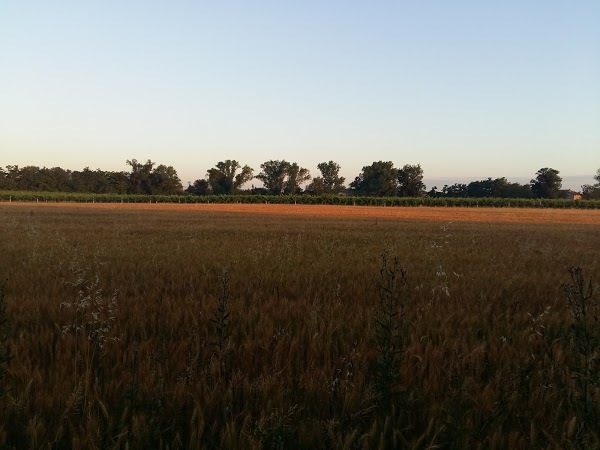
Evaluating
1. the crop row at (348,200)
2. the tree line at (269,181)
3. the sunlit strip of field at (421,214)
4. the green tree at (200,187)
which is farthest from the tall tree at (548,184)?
the green tree at (200,187)

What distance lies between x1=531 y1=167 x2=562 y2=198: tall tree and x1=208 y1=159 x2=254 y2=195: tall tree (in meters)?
98.0

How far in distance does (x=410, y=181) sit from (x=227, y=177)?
62.5 metres

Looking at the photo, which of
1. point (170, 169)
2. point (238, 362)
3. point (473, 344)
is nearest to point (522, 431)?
point (473, 344)

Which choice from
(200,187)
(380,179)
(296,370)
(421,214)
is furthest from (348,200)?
(296,370)

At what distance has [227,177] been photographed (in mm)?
135625

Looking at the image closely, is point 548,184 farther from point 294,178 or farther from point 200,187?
point 200,187

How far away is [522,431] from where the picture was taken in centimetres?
218

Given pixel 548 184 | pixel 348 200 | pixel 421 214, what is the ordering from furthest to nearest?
pixel 548 184, pixel 348 200, pixel 421 214

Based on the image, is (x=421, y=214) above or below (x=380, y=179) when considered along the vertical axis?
below

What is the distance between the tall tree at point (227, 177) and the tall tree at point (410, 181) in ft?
171

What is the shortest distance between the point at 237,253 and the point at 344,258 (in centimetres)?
249

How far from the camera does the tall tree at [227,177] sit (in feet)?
443

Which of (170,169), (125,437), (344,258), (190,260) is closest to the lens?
(125,437)

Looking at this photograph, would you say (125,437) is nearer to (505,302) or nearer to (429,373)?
(429,373)
